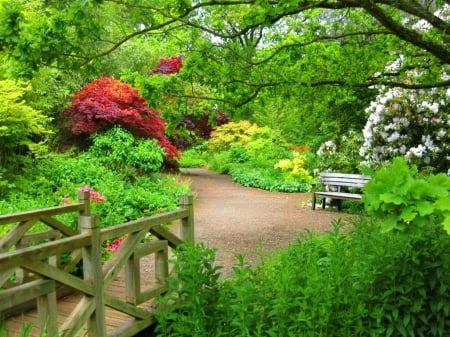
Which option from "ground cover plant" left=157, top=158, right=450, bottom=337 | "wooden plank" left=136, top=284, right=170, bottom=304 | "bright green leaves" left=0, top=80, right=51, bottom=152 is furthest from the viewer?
"bright green leaves" left=0, top=80, right=51, bottom=152

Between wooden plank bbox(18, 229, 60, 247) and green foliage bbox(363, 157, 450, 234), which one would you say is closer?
green foliage bbox(363, 157, 450, 234)

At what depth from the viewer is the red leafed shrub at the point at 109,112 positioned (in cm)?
1097

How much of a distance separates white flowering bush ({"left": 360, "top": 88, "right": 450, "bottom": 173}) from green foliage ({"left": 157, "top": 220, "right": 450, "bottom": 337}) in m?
6.46

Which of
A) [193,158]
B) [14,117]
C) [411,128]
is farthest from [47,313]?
[193,158]

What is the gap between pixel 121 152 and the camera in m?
11.0

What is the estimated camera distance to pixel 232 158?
20359mm

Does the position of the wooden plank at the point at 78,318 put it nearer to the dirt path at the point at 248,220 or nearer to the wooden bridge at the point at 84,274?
the wooden bridge at the point at 84,274

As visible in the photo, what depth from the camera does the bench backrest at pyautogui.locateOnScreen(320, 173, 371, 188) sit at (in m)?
10.2

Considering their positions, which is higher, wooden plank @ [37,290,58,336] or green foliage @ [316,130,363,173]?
green foliage @ [316,130,363,173]

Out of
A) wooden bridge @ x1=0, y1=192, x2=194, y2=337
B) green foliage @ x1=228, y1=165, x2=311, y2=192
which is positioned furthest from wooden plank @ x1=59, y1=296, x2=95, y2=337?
green foliage @ x1=228, y1=165, x2=311, y2=192

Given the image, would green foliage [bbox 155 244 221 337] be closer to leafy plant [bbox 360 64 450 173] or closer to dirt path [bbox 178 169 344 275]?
dirt path [bbox 178 169 344 275]

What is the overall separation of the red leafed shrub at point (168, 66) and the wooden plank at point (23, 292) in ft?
47.6

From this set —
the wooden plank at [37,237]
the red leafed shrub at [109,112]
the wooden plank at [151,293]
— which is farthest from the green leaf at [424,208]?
the red leafed shrub at [109,112]

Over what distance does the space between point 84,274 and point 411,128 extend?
8.51 meters
